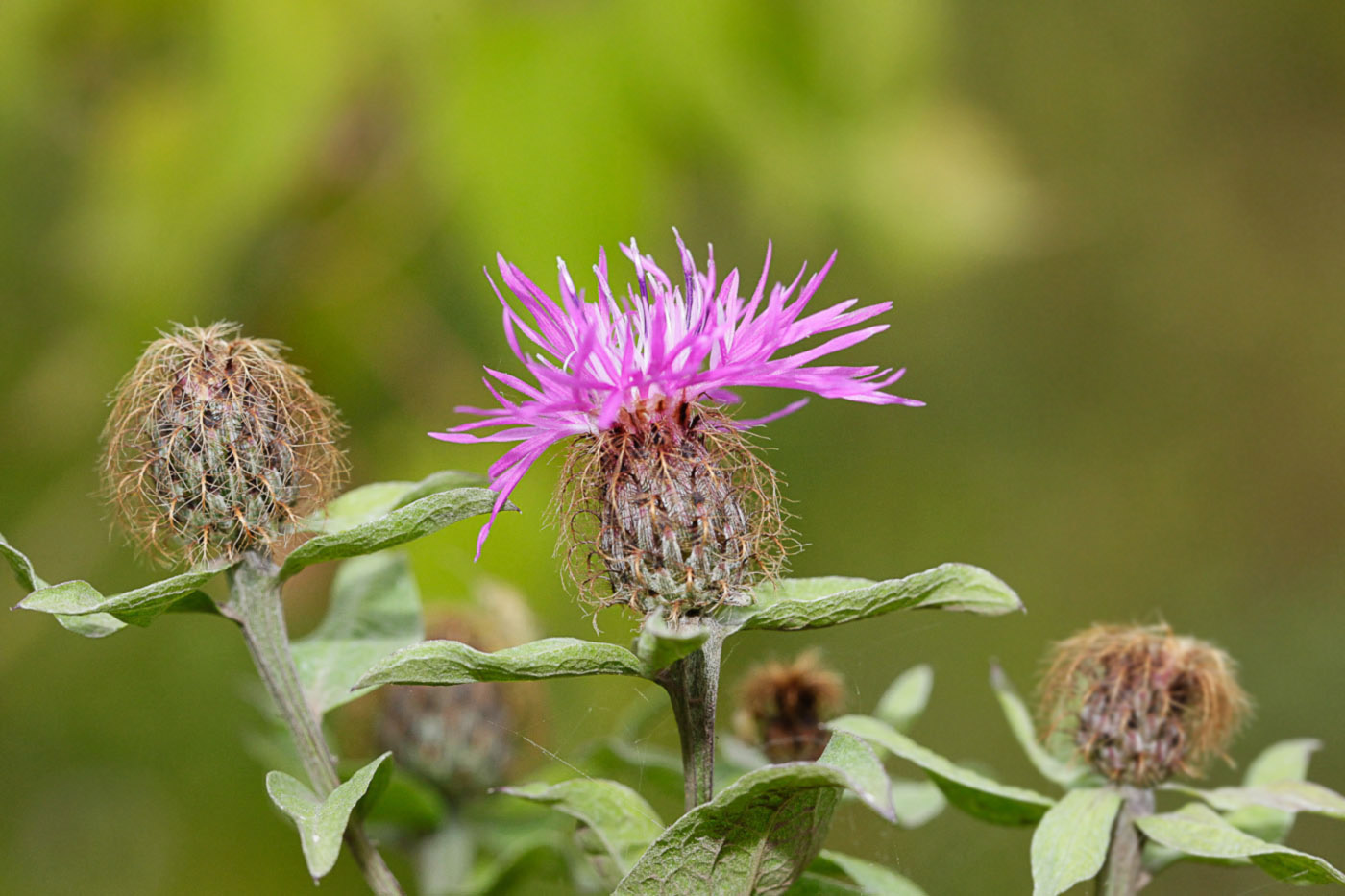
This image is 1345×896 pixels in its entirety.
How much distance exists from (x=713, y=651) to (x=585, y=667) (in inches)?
6.2

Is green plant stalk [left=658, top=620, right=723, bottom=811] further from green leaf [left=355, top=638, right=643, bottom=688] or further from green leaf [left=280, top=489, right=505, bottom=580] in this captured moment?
Result: green leaf [left=280, top=489, right=505, bottom=580]

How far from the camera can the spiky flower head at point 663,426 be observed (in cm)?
123

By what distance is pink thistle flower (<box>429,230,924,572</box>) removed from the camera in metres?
1.22

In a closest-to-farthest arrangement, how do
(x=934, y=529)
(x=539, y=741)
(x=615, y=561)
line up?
(x=615, y=561) → (x=539, y=741) → (x=934, y=529)

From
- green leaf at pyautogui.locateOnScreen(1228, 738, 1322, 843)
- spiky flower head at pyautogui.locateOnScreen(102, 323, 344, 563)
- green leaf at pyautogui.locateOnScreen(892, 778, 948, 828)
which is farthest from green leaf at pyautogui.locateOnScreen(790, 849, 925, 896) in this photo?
spiky flower head at pyautogui.locateOnScreen(102, 323, 344, 563)

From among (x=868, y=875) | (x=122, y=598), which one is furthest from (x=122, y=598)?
(x=868, y=875)

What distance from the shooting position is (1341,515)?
549 centimetres

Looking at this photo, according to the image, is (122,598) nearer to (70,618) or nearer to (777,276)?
(70,618)

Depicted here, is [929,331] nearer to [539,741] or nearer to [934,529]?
[934,529]

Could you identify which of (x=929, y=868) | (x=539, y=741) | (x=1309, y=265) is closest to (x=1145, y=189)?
(x=1309, y=265)

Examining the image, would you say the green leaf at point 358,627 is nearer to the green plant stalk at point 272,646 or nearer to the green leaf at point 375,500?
the green plant stalk at point 272,646

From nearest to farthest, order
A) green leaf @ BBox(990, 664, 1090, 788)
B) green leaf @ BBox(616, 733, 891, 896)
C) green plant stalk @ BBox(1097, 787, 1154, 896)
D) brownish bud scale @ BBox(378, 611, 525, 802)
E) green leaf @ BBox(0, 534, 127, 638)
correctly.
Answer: green leaf @ BBox(616, 733, 891, 896), green leaf @ BBox(0, 534, 127, 638), green plant stalk @ BBox(1097, 787, 1154, 896), green leaf @ BBox(990, 664, 1090, 788), brownish bud scale @ BBox(378, 611, 525, 802)

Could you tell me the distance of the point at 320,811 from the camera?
117 cm

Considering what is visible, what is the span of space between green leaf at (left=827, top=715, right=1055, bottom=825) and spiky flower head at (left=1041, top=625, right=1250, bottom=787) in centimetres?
15
